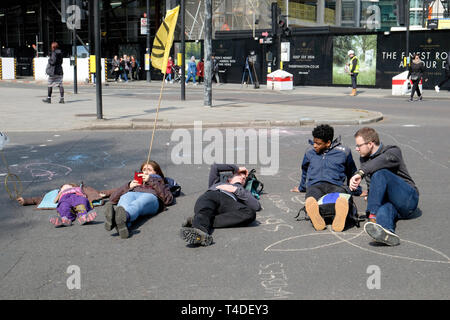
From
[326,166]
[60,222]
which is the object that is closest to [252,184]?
[326,166]

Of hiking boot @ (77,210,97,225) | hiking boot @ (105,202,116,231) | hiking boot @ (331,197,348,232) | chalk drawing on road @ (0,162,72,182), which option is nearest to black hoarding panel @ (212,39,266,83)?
chalk drawing on road @ (0,162,72,182)

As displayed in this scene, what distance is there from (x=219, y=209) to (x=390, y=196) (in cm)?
171

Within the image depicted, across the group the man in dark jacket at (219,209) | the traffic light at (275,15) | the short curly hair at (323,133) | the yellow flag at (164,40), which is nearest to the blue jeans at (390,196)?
the short curly hair at (323,133)

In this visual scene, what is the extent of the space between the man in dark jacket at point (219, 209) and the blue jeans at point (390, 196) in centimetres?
120

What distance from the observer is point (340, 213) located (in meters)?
5.48

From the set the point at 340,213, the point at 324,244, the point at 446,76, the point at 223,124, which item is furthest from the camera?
the point at 446,76

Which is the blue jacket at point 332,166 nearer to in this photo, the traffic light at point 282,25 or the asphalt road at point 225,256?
the asphalt road at point 225,256

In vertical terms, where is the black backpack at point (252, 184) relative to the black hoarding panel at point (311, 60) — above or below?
below

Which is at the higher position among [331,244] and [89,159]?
[89,159]

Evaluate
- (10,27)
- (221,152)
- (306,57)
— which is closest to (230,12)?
(306,57)

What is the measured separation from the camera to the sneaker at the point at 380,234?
16.2 feet

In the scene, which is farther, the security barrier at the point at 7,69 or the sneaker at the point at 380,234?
the security barrier at the point at 7,69

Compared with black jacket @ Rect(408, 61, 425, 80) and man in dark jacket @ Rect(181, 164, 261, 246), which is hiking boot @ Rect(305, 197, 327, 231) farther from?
black jacket @ Rect(408, 61, 425, 80)

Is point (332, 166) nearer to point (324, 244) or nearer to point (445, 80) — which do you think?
point (324, 244)
